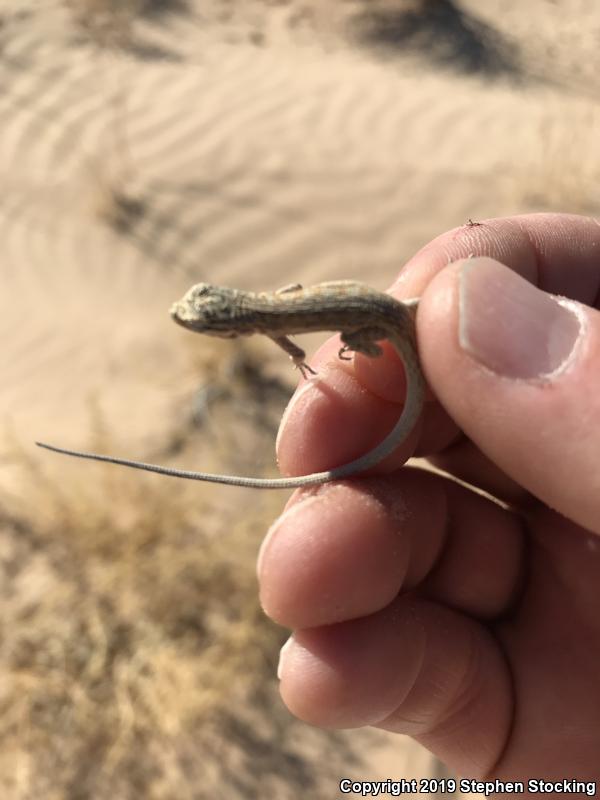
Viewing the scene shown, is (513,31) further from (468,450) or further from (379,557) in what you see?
(379,557)

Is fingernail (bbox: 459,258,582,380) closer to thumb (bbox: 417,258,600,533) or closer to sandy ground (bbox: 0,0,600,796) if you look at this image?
thumb (bbox: 417,258,600,533)

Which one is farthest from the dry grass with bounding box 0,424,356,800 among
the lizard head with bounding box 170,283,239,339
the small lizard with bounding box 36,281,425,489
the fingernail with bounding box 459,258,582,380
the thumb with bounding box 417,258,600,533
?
the fingernail with bounding box 459,258,582,380

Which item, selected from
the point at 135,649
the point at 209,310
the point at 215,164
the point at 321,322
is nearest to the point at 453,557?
the point at 321,322

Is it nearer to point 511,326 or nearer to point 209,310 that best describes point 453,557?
point 511,326

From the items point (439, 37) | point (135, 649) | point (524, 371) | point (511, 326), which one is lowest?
point (135, 649)

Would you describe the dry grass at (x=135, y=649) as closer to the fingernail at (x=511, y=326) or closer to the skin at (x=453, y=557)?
the skin at (x=453, y=557)

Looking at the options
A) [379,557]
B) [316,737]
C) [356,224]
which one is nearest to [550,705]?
[379,557]

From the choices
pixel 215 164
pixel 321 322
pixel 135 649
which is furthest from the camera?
pixel 215 164
